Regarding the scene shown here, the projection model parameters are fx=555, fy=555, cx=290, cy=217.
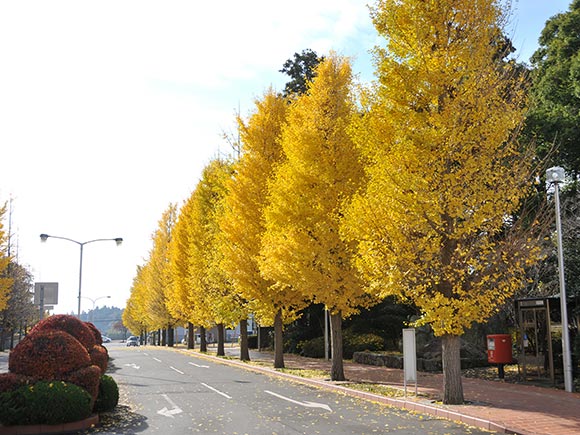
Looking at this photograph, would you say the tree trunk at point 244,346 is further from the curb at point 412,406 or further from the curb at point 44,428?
the curb at point 44,428

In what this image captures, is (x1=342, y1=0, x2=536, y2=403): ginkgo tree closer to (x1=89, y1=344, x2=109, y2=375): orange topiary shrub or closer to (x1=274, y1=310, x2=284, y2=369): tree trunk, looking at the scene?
(x1=89, y1=344, x2=109, y2=375): orange topiary shrub

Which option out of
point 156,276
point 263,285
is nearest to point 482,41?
point 263,285

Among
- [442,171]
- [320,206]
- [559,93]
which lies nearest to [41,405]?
[442,171]

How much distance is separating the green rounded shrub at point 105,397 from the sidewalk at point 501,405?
254 inches

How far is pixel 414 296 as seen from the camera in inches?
495

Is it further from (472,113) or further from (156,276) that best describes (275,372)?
(156,276)

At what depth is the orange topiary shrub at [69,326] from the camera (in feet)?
41.7

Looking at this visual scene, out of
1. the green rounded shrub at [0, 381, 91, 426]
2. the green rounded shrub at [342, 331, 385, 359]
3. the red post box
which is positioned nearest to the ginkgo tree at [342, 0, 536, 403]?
the red post box

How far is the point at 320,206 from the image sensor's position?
18094 mm

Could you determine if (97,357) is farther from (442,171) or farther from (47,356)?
(442,171)

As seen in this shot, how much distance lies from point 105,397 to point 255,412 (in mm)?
3602

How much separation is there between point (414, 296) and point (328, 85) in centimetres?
936

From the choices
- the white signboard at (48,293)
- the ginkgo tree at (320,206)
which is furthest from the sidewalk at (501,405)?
the white signboard at (48,293)

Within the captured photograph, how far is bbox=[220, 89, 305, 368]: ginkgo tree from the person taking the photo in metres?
23.7
